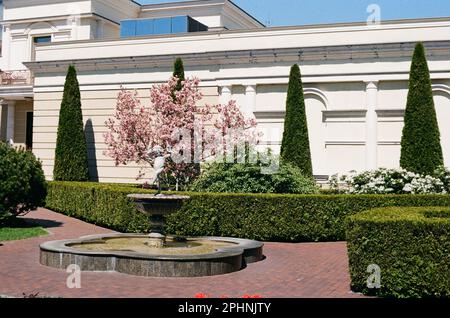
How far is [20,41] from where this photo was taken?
34.2 m

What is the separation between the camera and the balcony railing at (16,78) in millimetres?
31609

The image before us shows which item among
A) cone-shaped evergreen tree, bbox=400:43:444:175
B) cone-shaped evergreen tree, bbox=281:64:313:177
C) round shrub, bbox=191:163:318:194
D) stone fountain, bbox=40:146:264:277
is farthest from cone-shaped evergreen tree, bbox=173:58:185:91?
stone fountain, bbox=40:146:264:277

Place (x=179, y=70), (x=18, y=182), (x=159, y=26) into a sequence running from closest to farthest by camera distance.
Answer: (x=18, y=182), (x=179, y=70), (x=159, y=26)

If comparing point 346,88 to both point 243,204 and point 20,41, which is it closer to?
point 243,204

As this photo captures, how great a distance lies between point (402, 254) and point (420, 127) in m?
12.8

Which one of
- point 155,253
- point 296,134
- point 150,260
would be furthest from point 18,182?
point 296,134

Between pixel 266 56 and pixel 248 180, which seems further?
pixel 266 56

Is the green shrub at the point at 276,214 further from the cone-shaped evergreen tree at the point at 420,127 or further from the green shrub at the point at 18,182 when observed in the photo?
the cone-shaped evergreen tree at the point at 420,127

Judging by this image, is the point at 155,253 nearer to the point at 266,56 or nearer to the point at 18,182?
the point at 18,182

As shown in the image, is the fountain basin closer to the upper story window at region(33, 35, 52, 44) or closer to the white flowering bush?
the white flowering bush

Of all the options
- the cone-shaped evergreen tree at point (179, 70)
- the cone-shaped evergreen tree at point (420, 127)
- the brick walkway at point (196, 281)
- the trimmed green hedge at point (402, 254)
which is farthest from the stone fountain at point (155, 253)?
the cone-shaped evergreen tree at point (179, 70)

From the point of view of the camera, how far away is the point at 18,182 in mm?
17203
